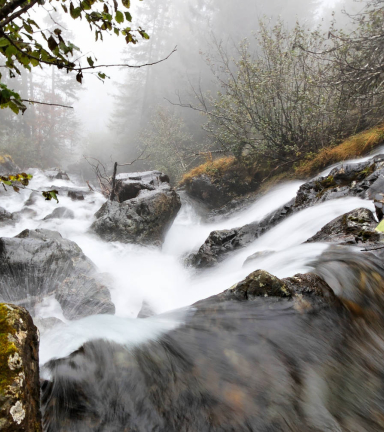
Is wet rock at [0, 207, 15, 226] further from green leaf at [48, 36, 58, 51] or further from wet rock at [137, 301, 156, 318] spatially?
green leaf at [48, 36, 58, 51]

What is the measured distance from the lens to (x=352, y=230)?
397 centimetres

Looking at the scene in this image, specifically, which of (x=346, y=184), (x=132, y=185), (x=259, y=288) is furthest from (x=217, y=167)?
(x=259, y=288)

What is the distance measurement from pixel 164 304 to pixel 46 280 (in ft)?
6.75

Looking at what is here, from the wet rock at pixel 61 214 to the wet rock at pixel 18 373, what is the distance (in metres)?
7.95

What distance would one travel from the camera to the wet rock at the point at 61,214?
8.86 m

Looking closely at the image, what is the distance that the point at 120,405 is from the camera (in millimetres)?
1645

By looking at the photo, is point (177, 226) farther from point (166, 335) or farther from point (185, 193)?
point (166, 335)

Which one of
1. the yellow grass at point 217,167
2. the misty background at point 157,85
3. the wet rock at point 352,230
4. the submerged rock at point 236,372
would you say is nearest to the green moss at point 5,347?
the submerged rock at point 236,372

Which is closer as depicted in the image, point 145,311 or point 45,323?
point 45,323

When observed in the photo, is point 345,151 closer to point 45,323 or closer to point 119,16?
point 119,16

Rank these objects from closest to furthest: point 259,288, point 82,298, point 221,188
A: 1. point 259,288
2. point 82,298
3. point 221,188

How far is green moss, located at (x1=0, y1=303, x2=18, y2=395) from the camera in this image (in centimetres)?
125

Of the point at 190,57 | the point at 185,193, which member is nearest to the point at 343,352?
the point at 185,193

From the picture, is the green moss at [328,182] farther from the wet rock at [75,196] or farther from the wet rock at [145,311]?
the wet rock at [75,196]
